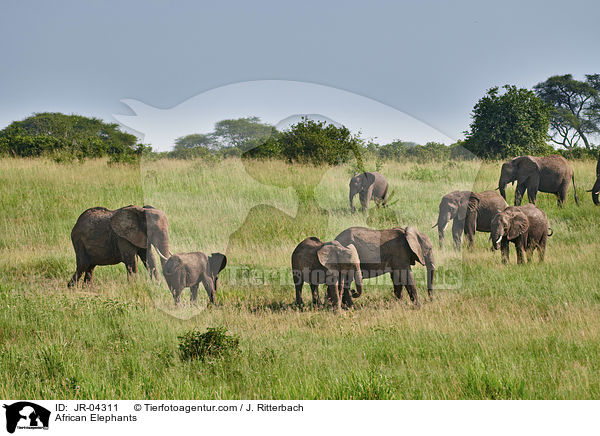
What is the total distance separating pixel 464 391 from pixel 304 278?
11.4 feet

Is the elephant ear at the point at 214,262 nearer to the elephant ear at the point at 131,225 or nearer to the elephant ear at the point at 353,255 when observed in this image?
the elephant ear at the point at 131,225

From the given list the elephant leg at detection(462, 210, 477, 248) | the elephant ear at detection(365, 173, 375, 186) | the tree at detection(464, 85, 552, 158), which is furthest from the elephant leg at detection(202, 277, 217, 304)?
the tree at detection(464, 85, 552, 158)

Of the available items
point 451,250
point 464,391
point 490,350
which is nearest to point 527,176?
point 451,250

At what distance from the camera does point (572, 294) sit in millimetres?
9586

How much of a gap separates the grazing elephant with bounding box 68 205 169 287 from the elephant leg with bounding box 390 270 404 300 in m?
3.67

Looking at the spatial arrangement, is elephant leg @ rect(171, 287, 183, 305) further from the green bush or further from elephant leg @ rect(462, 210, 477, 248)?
elephant leg @ rect(462, 210, 477, 248)

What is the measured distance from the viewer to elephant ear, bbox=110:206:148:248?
10094 millimetres

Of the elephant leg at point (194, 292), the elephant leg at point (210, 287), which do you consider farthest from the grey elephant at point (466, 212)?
the elephant leg at point (194, 292)

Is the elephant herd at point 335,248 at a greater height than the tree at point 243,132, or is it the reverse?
the tree at point 243,132

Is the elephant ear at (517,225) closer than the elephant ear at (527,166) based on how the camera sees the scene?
Yes

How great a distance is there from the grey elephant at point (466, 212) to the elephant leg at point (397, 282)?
403 cm

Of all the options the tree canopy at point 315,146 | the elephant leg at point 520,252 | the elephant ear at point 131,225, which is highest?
the tree canopy at point 315,146
